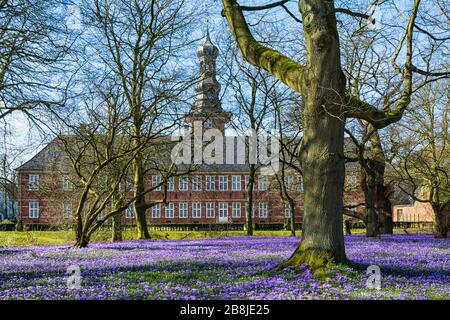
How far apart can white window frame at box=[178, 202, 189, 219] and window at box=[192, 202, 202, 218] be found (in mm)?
897

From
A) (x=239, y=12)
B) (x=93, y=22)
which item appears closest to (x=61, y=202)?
(x=93, y=22)

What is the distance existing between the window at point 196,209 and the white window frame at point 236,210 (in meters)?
4.75

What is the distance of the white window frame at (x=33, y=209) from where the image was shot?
69.2m

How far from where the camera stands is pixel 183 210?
71000 mm

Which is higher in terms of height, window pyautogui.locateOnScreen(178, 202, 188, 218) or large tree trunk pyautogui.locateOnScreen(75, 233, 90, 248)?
large tree trunk pyautogui.locateOnScreen(75, 233, 90, 248)

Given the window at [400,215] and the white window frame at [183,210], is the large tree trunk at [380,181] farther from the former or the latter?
the window at [400,215]

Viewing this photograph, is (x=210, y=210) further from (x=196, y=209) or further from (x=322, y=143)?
(x=322, y=143)

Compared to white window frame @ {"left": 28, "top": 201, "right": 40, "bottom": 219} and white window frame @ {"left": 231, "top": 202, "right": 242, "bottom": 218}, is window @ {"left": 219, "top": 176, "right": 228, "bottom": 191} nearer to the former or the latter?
white window frame @ {"left": 231, "top": 202, "right": 242, "bottom": 218}

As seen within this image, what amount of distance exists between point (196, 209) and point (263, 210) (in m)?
9.61

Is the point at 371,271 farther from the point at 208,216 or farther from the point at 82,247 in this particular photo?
the point at 208,216

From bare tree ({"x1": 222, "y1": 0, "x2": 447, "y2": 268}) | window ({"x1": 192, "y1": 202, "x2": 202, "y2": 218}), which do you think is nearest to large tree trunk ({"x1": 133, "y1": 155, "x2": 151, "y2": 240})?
bare tree ({"x1": 222, "y1": 0, "x2": 447, "y2": 268})

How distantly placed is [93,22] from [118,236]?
10.3 metres

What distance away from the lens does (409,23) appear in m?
11.1

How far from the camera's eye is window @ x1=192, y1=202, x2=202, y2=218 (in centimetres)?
7119
